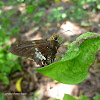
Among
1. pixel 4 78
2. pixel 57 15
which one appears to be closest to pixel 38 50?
pixel 4 78

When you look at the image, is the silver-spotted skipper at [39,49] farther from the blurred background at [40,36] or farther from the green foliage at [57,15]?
the green foliage at [57,15]

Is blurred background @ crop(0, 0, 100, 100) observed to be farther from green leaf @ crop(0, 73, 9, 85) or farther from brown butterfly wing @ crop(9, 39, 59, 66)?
brown butterfly wing @ crop(9, 39, 59, 66)

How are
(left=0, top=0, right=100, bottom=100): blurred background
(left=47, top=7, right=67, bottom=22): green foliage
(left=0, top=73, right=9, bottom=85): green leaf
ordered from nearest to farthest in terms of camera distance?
(left=0, top=0, right=100, bottom=100): blurred background < (left=0, top=73, right=9, bottom=85): green leaf < (left=47, top=7, right=67, bottom=22): green foliage

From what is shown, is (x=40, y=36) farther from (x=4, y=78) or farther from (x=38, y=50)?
(x=38, y=50)

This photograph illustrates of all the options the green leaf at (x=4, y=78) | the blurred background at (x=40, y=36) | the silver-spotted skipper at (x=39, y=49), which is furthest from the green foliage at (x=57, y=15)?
the silver-spotted skipper at (x=39, y=49)

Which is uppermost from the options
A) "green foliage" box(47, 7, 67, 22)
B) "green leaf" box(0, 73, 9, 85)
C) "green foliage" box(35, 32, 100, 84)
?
"green foliage" box(47, 7, 67, 22)

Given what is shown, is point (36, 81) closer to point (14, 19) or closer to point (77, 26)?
point (77, 26)

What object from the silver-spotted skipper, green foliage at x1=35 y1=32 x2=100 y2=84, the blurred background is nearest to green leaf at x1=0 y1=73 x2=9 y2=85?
the blurred background
